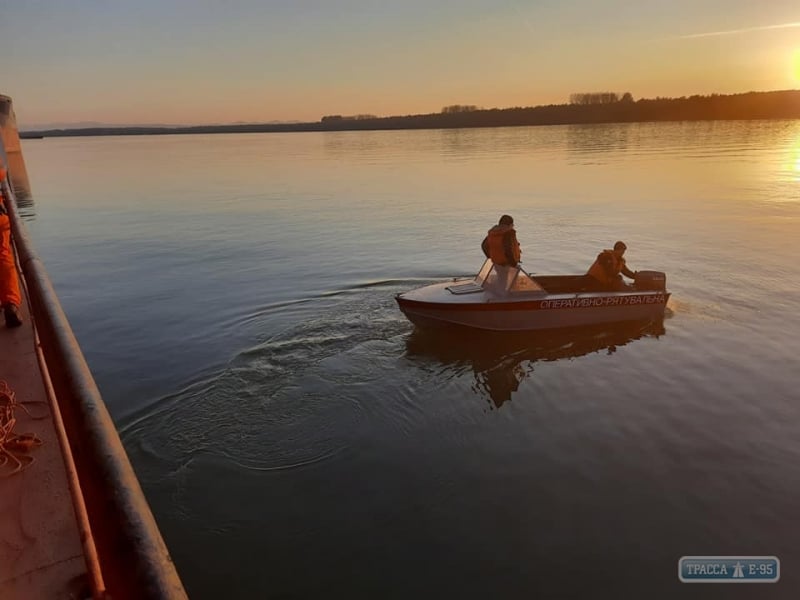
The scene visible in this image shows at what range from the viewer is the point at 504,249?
12.6m

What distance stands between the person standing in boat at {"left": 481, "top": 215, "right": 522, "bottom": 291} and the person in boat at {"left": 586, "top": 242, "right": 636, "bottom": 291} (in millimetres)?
2696

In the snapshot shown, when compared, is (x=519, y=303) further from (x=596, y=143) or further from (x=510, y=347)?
(x=596, y=143)

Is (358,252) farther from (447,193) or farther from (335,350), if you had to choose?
(447,193)

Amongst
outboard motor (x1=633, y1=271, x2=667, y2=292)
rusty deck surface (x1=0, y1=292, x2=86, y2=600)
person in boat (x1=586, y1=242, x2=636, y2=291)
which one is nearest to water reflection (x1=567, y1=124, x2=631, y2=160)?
outboard motor (x1=633, y1=271, x2=667, y2=292)

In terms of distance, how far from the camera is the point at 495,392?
11258 millimetres

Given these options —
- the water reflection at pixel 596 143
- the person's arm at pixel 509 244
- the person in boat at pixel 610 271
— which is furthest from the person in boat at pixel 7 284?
the water reflection at pixel 596 143

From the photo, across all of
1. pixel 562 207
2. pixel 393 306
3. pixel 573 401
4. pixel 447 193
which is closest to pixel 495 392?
pixel 573 401

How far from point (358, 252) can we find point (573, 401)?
13435mm

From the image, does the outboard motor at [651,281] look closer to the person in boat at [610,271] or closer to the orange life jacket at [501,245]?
the person in boat at [610,271]

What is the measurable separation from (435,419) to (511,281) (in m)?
4.42

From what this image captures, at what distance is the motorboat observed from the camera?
13.0 m
